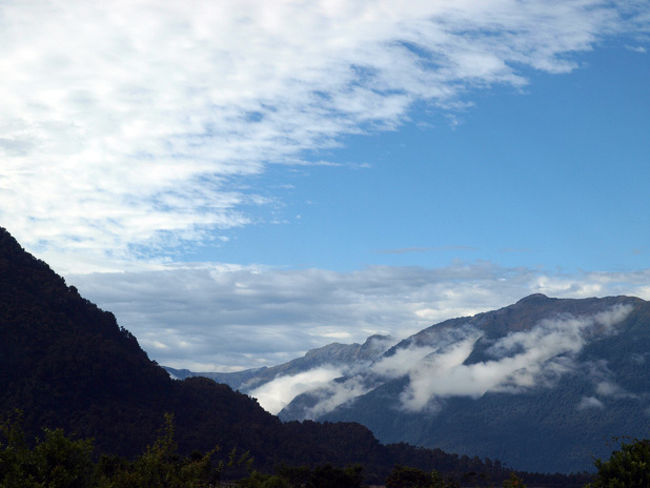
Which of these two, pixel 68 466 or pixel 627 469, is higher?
pixel 68 466

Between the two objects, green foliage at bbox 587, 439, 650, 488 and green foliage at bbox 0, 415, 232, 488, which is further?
green foliage at bbox 587, 439, 650, 488

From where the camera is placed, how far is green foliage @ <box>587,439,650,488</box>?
56719 mm

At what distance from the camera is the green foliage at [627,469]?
186 feet

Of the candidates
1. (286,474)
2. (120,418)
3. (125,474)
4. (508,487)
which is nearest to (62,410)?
(120,418)

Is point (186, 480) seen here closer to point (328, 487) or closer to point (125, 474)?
point (125, 474)

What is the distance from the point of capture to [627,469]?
57.8 metres

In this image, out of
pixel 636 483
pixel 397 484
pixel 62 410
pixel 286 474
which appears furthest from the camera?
pixel 62 410

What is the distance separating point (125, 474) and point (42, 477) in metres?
4.98

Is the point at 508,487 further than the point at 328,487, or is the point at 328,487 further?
the point at 328,487

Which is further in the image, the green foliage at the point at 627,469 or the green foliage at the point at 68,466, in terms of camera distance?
the green foliage at the point at 627,469

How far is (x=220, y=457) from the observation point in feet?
637

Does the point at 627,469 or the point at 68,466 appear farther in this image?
the point at 627,469

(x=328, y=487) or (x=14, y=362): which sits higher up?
(x=14, y=362)

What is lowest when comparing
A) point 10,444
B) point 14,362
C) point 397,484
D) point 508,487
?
point 397,484
